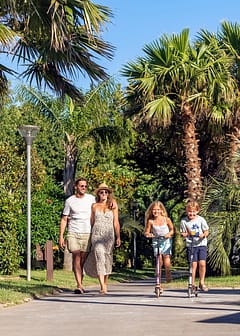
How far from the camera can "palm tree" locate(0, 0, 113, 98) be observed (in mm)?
11892

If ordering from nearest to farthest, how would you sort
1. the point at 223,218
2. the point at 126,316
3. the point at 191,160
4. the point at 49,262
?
the point at 126,316, the point at 49,262, the point at 223,218, the point at 191,160

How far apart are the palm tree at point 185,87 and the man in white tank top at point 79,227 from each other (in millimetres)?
7941

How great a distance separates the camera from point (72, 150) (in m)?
25.5

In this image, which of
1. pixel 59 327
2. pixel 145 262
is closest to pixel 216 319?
pixel 59 327

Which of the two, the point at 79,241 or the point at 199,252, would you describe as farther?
the point at 79,241

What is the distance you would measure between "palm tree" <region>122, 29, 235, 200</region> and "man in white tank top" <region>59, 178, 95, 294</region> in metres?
7.94

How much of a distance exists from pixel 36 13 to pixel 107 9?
3.84ft

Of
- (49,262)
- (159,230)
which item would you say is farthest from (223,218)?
(159,230)

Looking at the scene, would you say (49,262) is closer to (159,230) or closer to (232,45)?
(159,230)

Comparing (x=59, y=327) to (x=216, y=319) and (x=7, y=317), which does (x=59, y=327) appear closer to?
(x=7, y=317)

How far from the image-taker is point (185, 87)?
70.3ft

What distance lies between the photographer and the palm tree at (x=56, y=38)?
11892 millimetres

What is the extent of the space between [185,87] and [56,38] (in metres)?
9.99

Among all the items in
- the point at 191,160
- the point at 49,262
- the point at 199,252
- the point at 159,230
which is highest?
the point at 191,160
